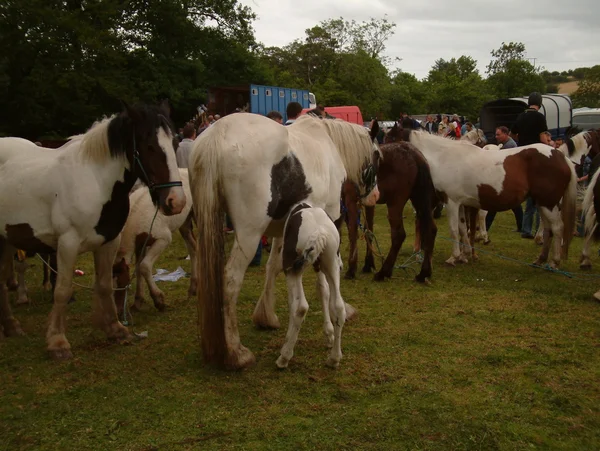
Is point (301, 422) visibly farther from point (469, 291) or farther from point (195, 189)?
point (469, 291)

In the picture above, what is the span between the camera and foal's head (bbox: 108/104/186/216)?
4.08 meters

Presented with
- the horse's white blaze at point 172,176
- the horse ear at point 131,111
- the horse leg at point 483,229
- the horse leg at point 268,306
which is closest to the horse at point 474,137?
the horse leg at point 483,229

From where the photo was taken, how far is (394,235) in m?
7.12

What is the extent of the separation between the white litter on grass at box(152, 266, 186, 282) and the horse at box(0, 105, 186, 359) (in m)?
2.81

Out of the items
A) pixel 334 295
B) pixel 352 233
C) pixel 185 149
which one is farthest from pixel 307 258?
pixel 185 149

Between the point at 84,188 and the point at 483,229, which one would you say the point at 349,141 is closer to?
the point at 84,188

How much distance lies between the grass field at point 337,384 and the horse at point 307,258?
30 centimetres

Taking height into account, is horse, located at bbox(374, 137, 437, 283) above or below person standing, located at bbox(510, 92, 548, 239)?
below

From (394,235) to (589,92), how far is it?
173 feet

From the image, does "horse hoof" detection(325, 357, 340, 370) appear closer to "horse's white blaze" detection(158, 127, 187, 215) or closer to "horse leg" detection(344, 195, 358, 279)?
"horse's white blaze" detection(158, 127, 187, 215)

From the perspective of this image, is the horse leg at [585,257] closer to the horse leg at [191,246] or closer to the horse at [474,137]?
the horse at [474,137]

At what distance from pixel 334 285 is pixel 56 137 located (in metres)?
17.4

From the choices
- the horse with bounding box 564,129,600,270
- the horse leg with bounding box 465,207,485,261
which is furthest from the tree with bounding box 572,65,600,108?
the horse leg with bounding box 465,207,485,261

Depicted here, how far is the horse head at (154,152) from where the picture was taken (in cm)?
408
